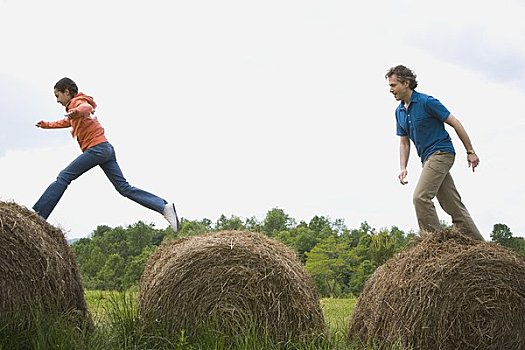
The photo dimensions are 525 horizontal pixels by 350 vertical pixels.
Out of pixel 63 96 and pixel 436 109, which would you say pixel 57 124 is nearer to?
pixel 63 96

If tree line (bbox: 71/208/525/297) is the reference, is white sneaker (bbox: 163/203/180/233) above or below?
below

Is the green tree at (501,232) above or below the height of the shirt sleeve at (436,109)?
above

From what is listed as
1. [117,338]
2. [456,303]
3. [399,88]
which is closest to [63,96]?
[117,338]

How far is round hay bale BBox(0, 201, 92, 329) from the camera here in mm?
5953

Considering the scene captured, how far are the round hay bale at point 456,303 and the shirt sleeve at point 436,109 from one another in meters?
1.56

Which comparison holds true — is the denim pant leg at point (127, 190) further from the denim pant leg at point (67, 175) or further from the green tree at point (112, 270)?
the green tree at point (112, 270)

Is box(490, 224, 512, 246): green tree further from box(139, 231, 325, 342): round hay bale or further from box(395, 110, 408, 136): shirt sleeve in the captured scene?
box(139, 231, 325, 342): round hay bale

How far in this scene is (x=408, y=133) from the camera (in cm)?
814

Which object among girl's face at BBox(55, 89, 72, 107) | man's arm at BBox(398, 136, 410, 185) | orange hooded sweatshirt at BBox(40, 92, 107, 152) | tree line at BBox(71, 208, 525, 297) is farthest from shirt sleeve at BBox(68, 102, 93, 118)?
tree line at BBox(71, 208, 525, 297)

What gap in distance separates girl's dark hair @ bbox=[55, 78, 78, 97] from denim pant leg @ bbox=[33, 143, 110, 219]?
821 mm

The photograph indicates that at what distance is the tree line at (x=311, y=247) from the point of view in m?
21.0

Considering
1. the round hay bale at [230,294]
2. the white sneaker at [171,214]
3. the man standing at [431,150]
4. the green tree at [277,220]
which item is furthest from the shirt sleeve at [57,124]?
the green tree at [277,220]

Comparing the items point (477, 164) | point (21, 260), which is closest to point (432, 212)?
point (477, 164)

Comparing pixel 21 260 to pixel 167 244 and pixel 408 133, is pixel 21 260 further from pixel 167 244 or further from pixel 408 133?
pixel 408 133
